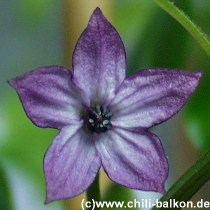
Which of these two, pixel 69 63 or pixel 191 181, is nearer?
pixel 191 181

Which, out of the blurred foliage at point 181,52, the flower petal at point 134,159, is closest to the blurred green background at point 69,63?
the blurred foliage at point 181,52

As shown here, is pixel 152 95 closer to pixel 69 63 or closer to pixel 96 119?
pixel 96 119

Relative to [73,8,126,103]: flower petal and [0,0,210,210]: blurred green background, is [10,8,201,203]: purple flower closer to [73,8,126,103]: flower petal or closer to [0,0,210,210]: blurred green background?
[73,8,126,103]: flower petal

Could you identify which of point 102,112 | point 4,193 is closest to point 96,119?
point 102,112

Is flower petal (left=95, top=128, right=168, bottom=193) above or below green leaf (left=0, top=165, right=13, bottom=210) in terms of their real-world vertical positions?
above

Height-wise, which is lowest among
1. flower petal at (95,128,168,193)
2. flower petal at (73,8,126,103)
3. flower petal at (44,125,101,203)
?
flower petal at (44,125,101,203)

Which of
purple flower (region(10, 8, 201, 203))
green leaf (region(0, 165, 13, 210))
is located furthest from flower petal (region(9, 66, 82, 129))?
green leaf (region(0, 165, 13, 210))
